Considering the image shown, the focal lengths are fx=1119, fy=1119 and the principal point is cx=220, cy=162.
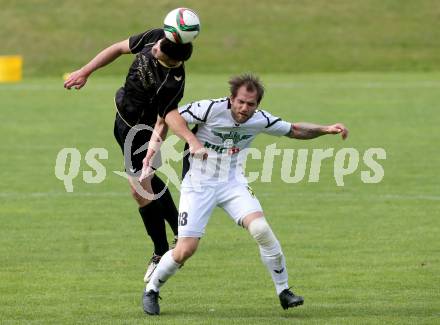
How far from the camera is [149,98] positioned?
1055 centimetres

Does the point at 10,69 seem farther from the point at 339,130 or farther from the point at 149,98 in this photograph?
the point at 339,130

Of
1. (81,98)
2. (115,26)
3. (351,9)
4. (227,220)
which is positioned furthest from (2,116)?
(351,9)

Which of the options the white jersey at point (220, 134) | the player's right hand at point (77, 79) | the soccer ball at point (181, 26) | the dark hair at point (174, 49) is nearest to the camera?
the white jersey at point (220, 134)

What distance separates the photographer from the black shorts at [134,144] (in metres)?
10.8

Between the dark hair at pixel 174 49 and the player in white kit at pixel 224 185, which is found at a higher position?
the dark hair at pixel 174 49

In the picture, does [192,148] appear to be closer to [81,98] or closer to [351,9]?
[81,98]

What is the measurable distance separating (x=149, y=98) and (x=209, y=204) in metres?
1.79

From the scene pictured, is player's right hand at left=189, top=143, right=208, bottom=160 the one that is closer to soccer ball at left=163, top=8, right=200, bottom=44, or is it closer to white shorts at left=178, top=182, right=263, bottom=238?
white shorts at left=178, top=182, right=263, bottom=238

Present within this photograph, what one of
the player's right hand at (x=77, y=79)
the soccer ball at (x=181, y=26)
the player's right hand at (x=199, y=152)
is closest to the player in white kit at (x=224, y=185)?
the player's right hand at (x=199, y=152)

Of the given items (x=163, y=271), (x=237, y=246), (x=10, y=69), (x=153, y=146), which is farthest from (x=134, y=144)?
(x=10, y=69)

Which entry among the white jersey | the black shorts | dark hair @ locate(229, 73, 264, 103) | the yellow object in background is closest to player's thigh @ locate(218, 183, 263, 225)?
the white jersey

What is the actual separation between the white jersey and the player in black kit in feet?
0.67

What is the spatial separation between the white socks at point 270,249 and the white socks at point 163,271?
0.72 meters

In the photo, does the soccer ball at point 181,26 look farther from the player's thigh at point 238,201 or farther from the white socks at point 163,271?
the white socks at point 163,271
